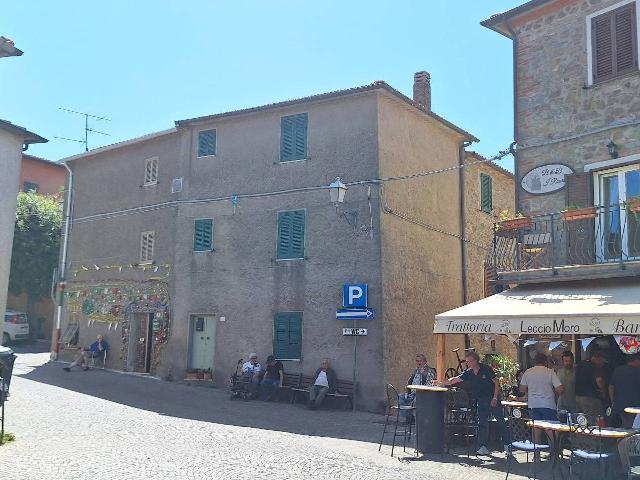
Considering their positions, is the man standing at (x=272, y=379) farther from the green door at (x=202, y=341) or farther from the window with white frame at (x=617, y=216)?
the window with white frame at (x=617, y=216)

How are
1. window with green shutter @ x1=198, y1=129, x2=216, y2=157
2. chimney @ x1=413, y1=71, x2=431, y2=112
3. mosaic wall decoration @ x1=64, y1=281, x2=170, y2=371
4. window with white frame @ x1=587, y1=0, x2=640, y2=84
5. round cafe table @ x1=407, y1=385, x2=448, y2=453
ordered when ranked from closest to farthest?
round cafe table @ x1=407, y1=385, x2=448, y2=453 → window with white frame @ x1=587, y1=0, x2=640, y2=84 → window with green shutter @ x1=198, y1=129, x2=216, y2=157 → mosaic wall decoration @ x1=64, y1=281, x2=170, y2=371 → chimney @ x1=413, y1=71, x2=431, y2=112

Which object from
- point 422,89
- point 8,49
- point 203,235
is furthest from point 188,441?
point 422,89

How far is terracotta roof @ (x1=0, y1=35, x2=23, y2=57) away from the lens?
43.7ft

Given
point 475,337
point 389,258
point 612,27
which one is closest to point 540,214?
point 612,27

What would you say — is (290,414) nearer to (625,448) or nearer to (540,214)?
(540,214)

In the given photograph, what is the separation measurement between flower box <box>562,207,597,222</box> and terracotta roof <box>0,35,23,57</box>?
1107 centimetres

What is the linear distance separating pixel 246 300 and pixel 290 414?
14.8 feet

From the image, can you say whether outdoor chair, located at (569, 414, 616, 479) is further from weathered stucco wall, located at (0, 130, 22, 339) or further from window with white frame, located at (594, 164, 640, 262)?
weathered stucco wall, located at (0, 130, 22, 339)

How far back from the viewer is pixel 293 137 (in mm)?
18984

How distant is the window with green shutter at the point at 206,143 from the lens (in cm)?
2062

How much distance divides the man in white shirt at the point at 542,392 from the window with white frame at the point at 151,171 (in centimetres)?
1526

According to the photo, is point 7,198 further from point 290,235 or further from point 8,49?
point 290,235

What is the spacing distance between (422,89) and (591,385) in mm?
12457

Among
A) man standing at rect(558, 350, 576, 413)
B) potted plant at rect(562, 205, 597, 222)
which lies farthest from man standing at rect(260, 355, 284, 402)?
potted plant at rect(562, 205, 597, 222)
